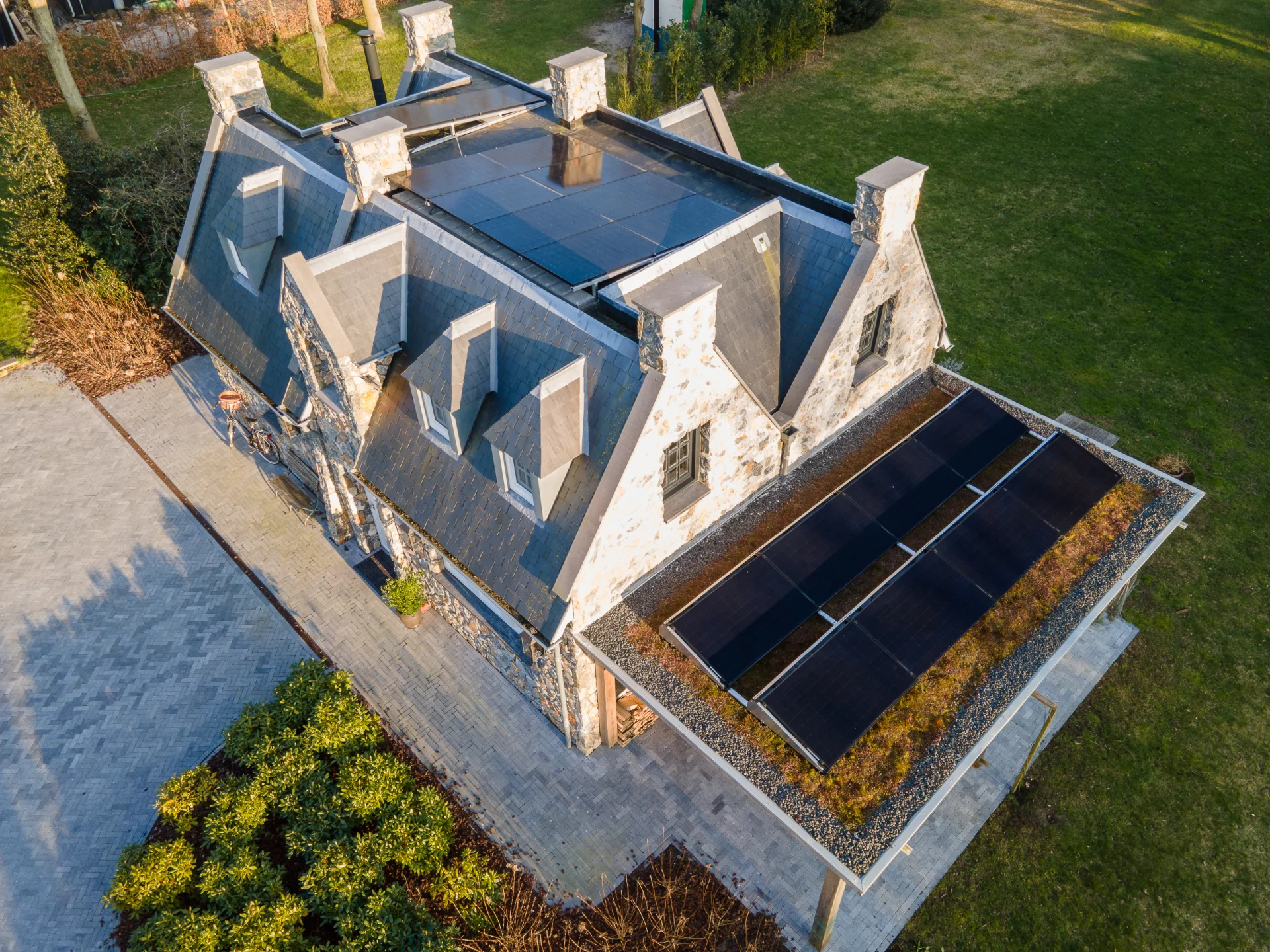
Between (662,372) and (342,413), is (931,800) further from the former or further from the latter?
(342,413)

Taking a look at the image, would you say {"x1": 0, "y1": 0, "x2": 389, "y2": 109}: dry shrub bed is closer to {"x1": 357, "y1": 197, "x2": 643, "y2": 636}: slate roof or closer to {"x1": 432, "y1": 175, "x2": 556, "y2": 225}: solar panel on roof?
{"x1": 432, "y1": 175, "x2": 556, "y2": 225}: solar panel on roof

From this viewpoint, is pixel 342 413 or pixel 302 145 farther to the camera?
pixel 302 145

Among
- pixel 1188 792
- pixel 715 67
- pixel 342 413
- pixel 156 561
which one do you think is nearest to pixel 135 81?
pixel 715 67

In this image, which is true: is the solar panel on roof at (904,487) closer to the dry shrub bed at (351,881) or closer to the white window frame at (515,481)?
the white window frame at (515,481)

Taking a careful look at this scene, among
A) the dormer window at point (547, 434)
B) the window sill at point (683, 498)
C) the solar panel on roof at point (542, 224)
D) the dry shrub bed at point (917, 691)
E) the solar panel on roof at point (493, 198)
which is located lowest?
the dry shrub bed at point (917, 691)

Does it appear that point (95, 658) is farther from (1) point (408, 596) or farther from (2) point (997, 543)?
(2) point (997, 543)

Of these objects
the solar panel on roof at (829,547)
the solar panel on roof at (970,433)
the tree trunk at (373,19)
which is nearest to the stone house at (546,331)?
the solar panel on roof at (829,547)
